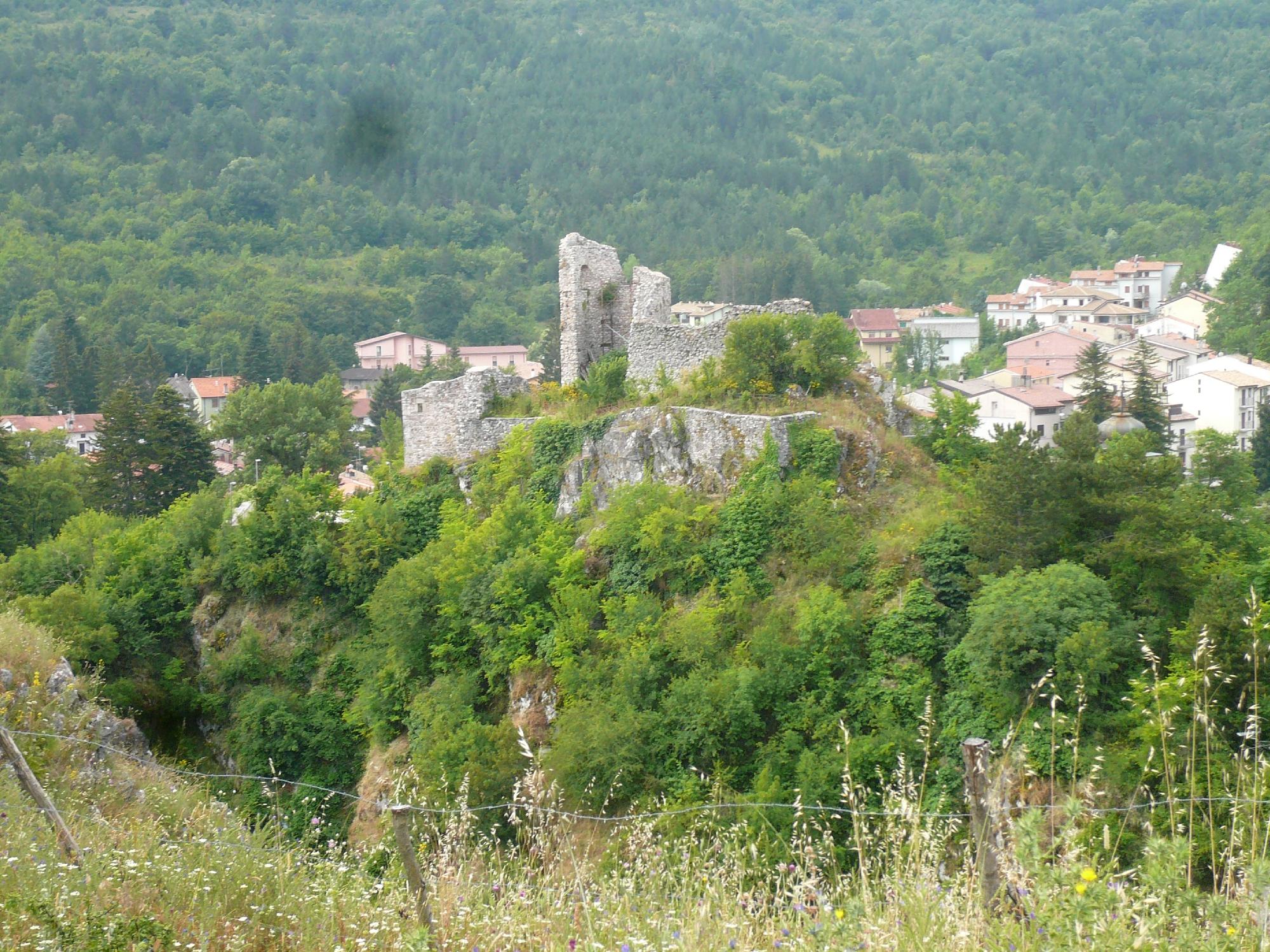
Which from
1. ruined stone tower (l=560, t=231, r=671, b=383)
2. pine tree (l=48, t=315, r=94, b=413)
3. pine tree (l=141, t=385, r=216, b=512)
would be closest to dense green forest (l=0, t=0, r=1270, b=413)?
pine tree (l=48, t=315, r=94, b=413)

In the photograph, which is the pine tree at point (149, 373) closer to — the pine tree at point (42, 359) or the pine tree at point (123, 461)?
the pine tree at point (42, 359)

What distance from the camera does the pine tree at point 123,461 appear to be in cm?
3288

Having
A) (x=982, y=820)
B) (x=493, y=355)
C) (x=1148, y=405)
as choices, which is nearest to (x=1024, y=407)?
(x=1148, y=405)

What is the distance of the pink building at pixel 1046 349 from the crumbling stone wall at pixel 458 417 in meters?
42.1

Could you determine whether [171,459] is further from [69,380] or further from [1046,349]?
[1046,349]

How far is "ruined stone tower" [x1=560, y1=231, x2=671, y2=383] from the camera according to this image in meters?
24.1

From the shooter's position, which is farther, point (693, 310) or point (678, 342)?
point (693, 310)

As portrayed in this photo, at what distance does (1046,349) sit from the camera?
63.7 meters

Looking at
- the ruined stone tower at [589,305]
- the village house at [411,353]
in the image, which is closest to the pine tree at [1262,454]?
the ruined stone tower at [589,305]

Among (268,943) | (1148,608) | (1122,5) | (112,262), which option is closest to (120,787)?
(268,943)

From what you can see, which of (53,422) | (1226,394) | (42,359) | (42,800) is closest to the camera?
(42,800)

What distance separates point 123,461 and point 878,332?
5034cm

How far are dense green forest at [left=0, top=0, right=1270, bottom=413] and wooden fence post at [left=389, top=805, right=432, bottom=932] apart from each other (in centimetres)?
5720

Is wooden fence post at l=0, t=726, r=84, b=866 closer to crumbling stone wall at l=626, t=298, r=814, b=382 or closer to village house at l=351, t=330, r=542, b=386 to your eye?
crumbling stone wall at l=626, t=298, r=814, b=382
